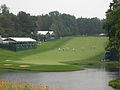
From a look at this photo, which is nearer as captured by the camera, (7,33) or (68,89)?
(68,89)

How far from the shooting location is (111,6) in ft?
304

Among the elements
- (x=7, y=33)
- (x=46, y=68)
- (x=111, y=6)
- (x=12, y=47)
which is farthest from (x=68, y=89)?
(x=7, y=33)

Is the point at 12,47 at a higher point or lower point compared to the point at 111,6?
lower

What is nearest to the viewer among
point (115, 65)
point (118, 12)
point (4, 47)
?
point (118, 12)

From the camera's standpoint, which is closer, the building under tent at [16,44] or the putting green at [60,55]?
the putting green at [60,55]

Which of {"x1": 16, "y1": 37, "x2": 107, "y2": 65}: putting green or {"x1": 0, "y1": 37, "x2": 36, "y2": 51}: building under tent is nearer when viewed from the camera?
{"x1": 16, "y1": 37, "x2": 107, "y2": 65}: putting green

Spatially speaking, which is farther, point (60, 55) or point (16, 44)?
point (16, 44)

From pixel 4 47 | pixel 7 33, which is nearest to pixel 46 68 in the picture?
pixel 4 47

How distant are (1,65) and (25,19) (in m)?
86.4

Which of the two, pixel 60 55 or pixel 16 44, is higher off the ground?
pixel 16 44

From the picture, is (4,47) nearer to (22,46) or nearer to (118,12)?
(22,46)

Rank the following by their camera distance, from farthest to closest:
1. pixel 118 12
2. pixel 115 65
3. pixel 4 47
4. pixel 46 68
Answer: pixel 4 47 → pixel 115 65 → pixel 46 68 → pixel 118 12

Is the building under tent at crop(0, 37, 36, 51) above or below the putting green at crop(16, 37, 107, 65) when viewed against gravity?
above

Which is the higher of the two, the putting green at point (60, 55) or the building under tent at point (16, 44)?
the building under tent at point (16, 44)
